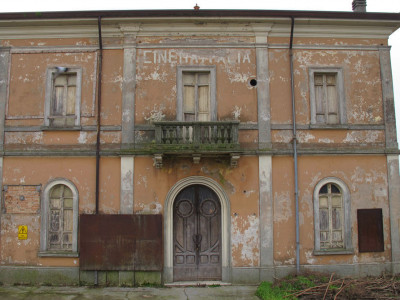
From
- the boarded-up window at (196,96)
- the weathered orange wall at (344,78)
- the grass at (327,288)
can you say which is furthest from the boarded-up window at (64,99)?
the grass at (327,288)

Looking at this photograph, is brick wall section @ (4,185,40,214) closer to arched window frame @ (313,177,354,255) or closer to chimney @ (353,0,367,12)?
arched window frame @ (313,177,354,255)

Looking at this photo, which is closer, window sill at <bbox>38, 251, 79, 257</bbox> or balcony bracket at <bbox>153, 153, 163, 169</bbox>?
balcony bracket at <bbox>153, 153, 163, 169</bbox>

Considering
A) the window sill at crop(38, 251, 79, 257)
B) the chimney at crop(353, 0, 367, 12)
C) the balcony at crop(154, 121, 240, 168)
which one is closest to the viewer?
the balcony at crop(154, 121, 240, 168)

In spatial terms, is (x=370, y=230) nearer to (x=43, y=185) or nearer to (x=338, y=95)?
(x=338, y=95)

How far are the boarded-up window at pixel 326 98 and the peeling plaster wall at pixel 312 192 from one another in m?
1.22

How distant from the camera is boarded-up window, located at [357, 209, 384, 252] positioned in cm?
1055

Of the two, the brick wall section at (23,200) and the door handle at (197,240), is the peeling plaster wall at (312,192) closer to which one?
the door handle at (197,240)

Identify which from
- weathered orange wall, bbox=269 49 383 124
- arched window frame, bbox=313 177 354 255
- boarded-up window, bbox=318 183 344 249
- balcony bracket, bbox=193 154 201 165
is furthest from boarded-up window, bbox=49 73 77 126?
boarded-up window, bbox=318 183 344 249

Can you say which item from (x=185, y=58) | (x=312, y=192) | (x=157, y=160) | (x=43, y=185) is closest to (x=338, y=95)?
(x=312, y=192)

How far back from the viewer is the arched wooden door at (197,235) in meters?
10.4

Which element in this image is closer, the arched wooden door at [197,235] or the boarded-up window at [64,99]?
the arched wooden door at [197,235]

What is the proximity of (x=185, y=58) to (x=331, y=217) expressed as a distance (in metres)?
6.33

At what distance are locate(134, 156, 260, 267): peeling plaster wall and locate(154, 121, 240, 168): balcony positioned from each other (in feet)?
1.23

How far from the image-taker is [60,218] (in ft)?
34.7
